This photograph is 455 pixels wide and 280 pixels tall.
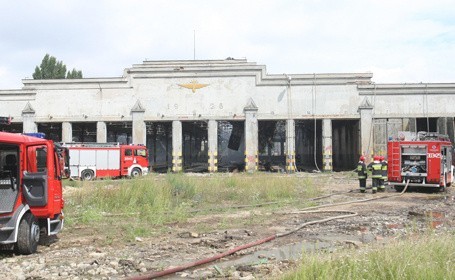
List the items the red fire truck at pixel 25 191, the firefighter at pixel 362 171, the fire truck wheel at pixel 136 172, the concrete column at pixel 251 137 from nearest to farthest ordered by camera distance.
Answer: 1. the red fire truck at pixel 25 191
2. the firefighter at pixel 362 171
3. the fire truck wheel at pixel 136 172
4. the concrete column at pixel 251 137

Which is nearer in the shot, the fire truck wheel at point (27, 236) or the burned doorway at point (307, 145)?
the fire truck wheel at point (27, 236)

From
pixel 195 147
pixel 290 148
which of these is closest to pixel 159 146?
pixel 195 147

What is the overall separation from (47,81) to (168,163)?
54.7 feet

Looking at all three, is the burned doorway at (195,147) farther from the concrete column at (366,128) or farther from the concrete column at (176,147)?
the concrete column at (366,128)

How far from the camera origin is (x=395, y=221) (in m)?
12.5

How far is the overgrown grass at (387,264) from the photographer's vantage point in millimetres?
4734

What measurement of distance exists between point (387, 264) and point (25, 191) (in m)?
6.88

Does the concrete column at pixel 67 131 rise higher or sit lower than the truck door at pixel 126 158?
higher

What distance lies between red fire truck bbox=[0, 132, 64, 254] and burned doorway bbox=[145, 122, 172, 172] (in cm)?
3775

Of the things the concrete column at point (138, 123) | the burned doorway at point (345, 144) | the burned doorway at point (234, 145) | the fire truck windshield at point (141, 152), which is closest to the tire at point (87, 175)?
the fire truck windshield at point (141, 152)

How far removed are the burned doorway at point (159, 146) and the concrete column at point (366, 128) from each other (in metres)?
20.6

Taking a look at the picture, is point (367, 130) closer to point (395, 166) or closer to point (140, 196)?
point (395, 166)

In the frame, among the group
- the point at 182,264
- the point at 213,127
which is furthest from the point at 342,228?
the point at 213,127

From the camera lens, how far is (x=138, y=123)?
3859 centimetres
